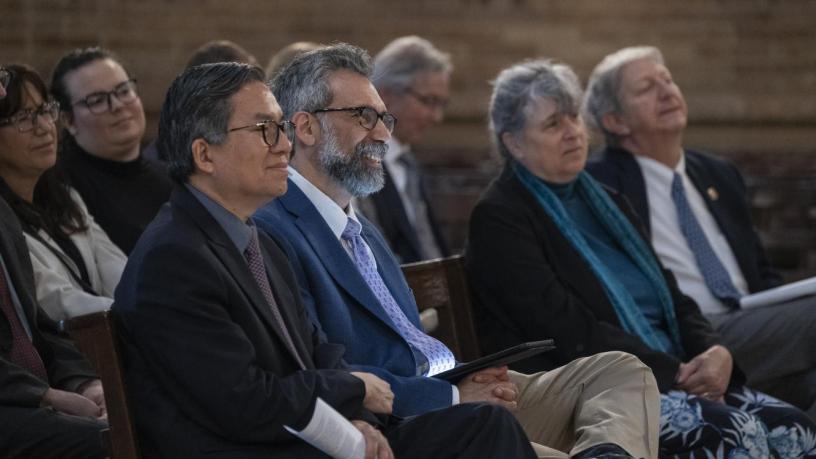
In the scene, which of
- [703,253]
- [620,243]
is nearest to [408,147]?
[703,253]

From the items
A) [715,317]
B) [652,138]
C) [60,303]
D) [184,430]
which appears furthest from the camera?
[652,138]

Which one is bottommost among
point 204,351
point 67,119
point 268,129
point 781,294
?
point 781,294

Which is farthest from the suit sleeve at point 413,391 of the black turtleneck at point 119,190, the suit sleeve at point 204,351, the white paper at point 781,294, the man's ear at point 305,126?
the white paper at point 781,294

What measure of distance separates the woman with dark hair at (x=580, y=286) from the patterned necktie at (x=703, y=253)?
47 cm

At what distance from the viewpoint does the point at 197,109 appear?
2889mm

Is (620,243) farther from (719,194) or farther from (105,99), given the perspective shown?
(105,99)

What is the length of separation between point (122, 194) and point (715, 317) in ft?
6.61

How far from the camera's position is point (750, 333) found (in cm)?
449

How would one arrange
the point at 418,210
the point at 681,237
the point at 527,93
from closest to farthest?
1. the point at 527,93
2. the point at 681,237
3. the point at 418,210

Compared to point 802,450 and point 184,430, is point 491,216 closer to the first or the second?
point 802,450

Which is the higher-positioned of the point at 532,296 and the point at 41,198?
the point at 41,198

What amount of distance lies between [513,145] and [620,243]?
453mm

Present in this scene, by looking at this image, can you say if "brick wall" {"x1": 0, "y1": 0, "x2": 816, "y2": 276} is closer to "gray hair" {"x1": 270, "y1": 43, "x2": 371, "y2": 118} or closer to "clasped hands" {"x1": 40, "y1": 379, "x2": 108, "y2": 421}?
"gray hair" {"x1": 270, "y1": 43, "x2": 371, "y2": 118}

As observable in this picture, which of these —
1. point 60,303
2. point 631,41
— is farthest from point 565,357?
point 631,41
